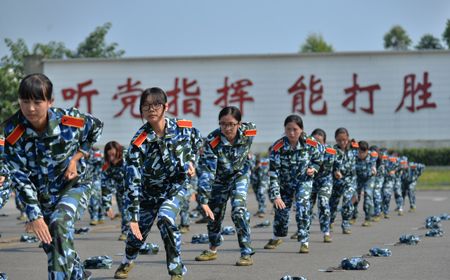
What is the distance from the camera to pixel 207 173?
1059 cm

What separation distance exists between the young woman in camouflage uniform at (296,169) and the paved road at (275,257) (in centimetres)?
46

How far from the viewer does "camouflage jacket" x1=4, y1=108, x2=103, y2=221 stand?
23.0 feet

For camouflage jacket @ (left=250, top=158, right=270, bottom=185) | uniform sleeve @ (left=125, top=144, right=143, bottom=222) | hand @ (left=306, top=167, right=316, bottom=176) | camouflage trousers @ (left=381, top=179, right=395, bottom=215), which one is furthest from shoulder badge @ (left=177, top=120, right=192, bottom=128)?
camouflage jacket @ (left=250, top=158, right=270, bottom=185)

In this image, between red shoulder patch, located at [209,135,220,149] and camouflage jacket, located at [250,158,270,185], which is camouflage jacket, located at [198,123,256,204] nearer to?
red shoulder patch, located at [209,135,220,149]

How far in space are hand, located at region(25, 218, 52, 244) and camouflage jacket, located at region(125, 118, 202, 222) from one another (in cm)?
183

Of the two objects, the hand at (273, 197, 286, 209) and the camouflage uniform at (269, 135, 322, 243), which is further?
the camouflage uniform at (269, 135, 322, 243)

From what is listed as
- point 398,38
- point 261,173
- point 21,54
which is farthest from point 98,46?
point 398,38

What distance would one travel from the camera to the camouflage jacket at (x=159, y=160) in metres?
8.62

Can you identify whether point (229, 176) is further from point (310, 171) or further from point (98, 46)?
point (98, 46)

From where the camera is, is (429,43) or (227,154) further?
(429,43)

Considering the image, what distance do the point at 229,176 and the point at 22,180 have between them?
4.51m

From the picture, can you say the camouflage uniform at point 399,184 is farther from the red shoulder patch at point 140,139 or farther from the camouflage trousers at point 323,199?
the red shoulder patch at point 140,139

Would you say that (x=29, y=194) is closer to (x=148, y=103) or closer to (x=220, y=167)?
(x=148, y=103)

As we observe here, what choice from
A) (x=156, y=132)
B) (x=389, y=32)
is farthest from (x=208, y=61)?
(x=389, y=32)
